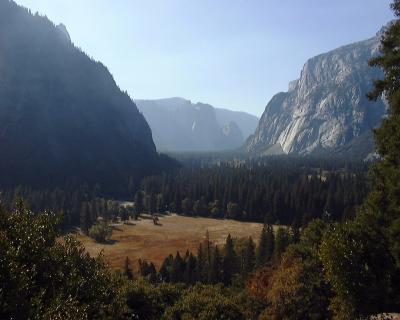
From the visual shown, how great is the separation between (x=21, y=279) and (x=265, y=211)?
15941 centimetres

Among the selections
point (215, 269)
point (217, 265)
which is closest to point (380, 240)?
point (215, 269)

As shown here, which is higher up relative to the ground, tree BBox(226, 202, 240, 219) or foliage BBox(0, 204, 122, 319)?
foliage BBox(0, 204, 122, 319)

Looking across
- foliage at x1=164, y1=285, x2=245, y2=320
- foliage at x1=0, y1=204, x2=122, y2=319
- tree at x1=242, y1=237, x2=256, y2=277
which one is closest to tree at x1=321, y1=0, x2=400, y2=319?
foliage at x1=164, y1=285, x2=245, y2=320

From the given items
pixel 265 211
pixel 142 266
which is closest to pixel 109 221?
pixel 265 211

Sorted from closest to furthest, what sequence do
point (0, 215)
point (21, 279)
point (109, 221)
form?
Result: point (21, 279) < point (0, 215) < point (109, 221)

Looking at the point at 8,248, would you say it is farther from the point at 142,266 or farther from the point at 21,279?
the point at 142,266

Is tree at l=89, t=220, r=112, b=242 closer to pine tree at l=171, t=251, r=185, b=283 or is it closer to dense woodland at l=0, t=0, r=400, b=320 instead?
pine tree at l=171, t=251, r=185, b=283

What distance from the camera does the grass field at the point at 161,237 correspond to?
123000 mm

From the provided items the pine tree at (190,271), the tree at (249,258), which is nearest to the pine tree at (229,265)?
the tree at (249,258)

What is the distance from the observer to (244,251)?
97.4 metres

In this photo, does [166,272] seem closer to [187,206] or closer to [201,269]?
[201,269]

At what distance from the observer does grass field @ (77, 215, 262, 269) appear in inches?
4843

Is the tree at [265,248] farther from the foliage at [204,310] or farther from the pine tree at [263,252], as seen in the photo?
the foliage at [204,310]

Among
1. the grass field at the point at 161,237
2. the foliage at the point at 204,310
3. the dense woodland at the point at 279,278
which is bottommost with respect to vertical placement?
Result: the grass field at the point at 161,237
